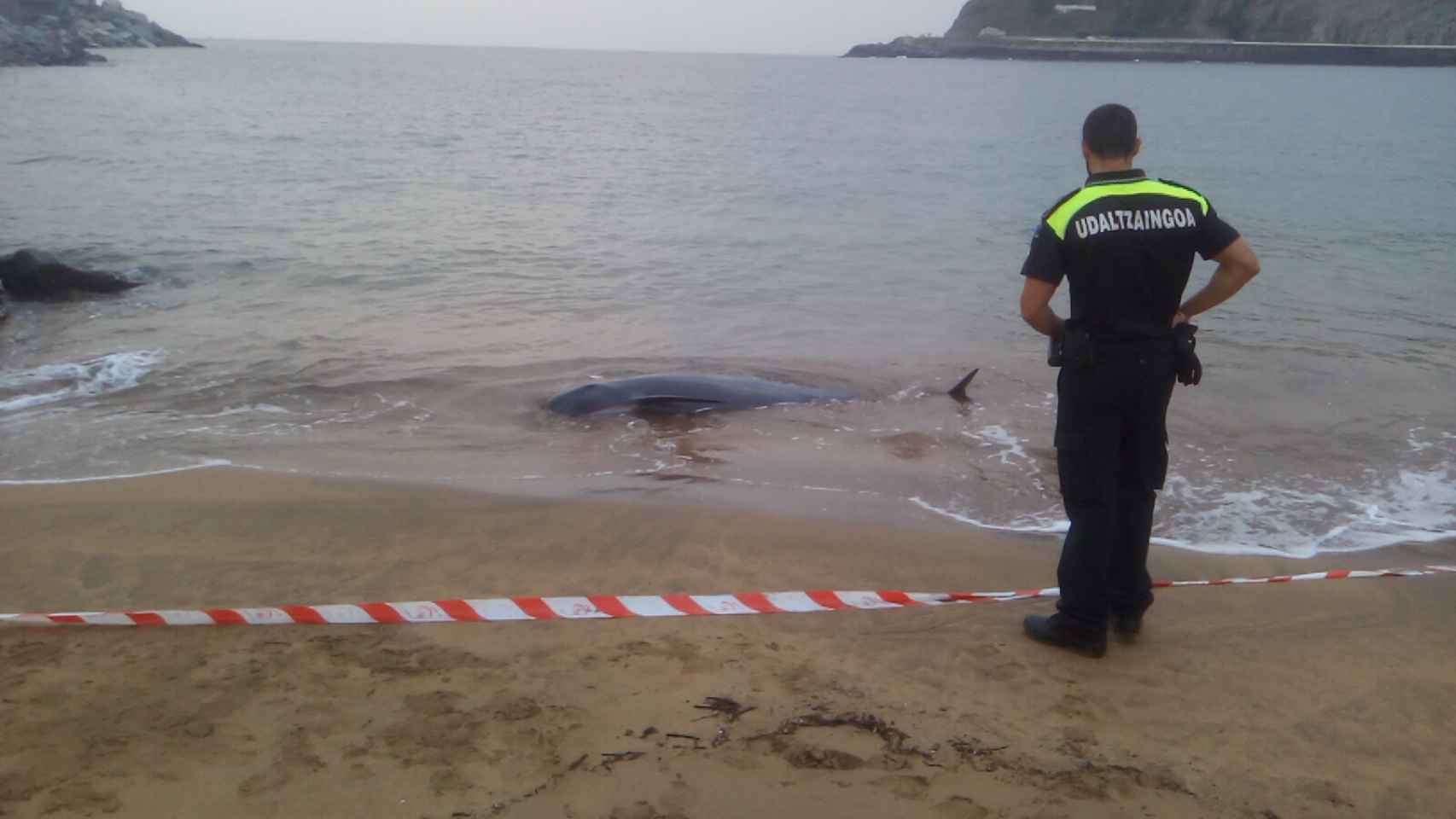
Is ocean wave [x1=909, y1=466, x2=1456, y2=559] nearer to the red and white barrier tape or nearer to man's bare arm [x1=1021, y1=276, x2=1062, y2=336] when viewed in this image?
the red and white barrier tape

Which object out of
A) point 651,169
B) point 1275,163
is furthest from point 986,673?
point 1275,163

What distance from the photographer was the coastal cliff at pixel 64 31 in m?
72.6

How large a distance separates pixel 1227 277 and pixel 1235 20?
132 meters

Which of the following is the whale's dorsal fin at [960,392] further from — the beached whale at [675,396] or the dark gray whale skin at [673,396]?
the dark gray whale skin at [673,396]

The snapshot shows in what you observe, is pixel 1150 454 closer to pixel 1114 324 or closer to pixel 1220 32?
pixel 1114 324

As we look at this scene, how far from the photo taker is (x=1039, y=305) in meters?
3.83

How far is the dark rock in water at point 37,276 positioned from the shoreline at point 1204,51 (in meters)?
115

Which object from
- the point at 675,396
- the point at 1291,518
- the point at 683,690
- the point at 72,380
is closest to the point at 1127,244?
the point at 683,690

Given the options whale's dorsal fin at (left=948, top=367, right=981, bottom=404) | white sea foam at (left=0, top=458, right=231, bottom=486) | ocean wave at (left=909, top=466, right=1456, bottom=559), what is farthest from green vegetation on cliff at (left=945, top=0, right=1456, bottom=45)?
white sea foam at (left=0, top=458, right=231, bottom=486)

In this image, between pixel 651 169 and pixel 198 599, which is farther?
pixel 651 169

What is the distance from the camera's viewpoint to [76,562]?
16.4 feet

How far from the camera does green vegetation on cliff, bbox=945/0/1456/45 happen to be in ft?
341

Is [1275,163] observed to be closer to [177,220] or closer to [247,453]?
[177,220]

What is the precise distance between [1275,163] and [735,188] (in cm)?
1527
